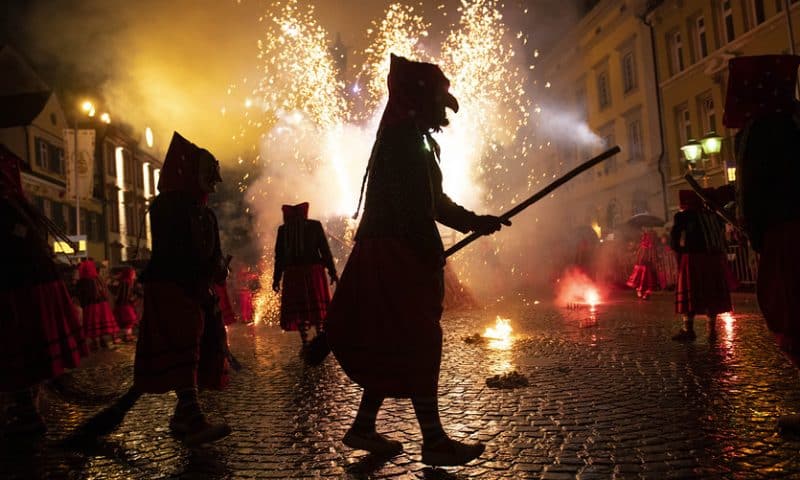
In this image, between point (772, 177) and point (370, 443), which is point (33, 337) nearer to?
point (370, 443)

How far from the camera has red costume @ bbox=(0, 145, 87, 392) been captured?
13.3 ft

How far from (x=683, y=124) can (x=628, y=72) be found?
526cm

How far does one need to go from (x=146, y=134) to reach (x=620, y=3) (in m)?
36.1

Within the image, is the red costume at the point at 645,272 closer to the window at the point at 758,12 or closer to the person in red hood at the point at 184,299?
the window at the point at 758,12

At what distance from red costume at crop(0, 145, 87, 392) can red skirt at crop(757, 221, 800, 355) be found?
4483 millimetres

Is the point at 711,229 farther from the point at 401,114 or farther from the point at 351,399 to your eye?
the point at 401,114

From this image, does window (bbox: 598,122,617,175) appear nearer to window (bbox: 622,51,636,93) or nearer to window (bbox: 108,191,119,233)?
window (bbox: 622,51,636,93)

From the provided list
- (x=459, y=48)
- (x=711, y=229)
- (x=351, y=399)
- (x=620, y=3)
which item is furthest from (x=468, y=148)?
(x=351, y=399)

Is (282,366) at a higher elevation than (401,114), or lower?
lower

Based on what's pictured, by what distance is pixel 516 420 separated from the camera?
158 inches

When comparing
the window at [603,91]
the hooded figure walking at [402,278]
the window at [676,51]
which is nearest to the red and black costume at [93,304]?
the hooded figure walking at [402,278]

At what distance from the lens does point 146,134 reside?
1949 inches

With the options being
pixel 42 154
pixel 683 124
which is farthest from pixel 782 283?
pixel 42 154

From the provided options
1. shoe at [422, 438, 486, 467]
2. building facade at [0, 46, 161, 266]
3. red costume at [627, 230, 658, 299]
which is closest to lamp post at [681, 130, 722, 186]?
red costume at [627, 230, 658, 299]
